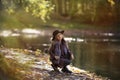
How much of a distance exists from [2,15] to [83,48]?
11.0ft

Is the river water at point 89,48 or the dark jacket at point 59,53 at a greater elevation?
the dark jacket at point 59,53

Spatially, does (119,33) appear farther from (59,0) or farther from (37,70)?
(37,70)

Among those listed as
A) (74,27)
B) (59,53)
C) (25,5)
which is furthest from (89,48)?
(59,53)

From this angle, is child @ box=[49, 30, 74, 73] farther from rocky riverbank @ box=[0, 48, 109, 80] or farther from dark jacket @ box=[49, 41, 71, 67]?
rocky riverbank @ box=[0, 48, 109, 80]

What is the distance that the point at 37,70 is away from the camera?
671 cm

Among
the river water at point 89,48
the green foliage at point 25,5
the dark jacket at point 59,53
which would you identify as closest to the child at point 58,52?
the dark jacket at point 59,53

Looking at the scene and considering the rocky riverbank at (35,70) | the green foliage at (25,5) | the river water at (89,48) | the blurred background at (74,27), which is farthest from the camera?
the blurred background at (74,27)

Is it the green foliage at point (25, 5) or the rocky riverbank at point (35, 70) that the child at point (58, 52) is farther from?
the green foliage at point (25, 5)

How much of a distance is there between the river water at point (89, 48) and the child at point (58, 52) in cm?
164

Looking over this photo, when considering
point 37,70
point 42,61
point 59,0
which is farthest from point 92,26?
point 37,70

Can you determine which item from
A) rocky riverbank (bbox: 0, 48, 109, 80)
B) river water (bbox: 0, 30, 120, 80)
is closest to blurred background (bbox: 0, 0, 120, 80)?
river water (bbox: 0, 30, 120, 80)

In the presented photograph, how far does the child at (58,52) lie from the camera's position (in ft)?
21.7

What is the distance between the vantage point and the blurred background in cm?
915

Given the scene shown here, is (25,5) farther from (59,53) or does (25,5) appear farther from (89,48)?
(89,48)
